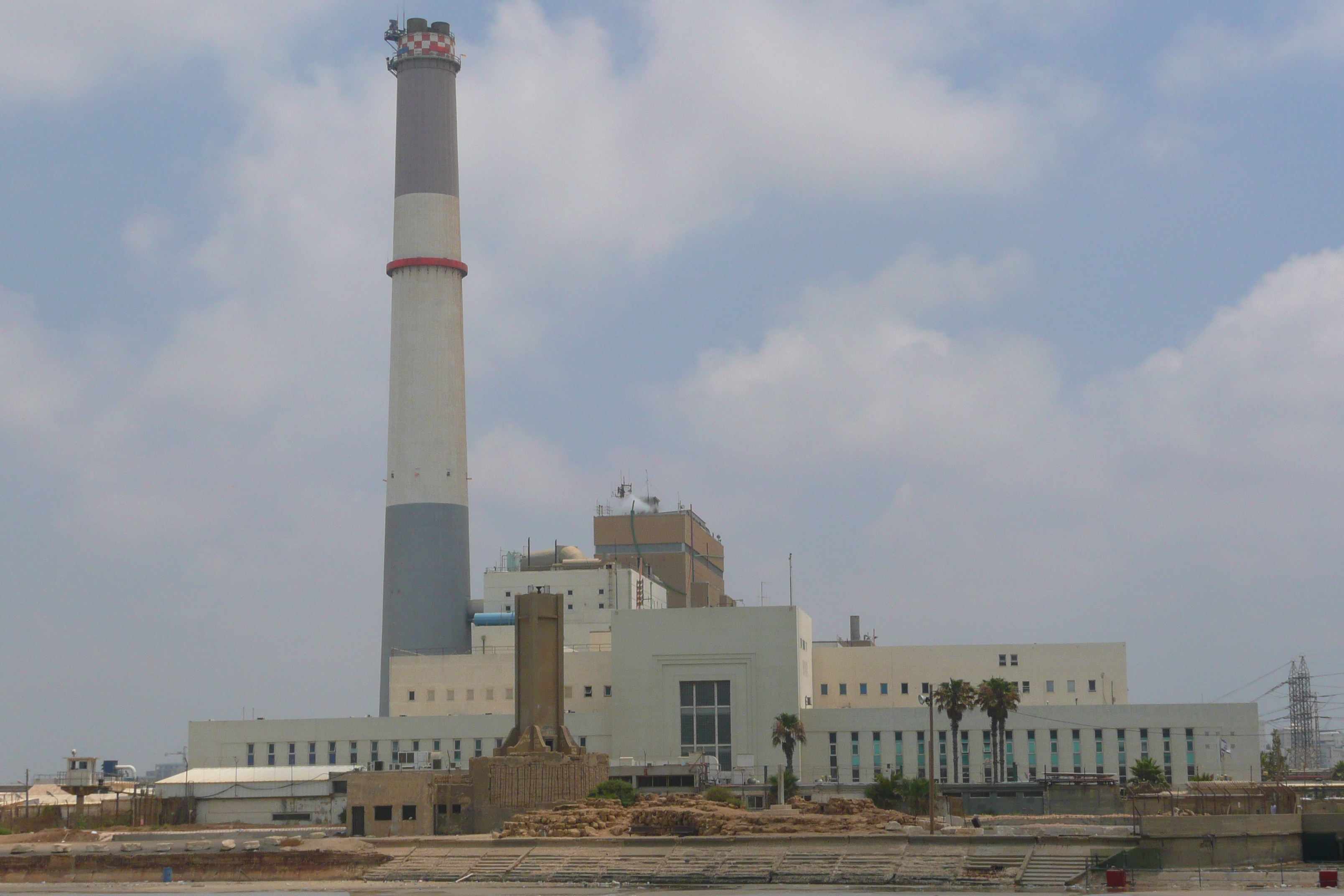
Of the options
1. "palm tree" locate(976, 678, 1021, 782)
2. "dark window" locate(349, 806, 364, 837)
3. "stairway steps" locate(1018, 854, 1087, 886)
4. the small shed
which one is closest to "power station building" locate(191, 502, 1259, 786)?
"palm tree" locate(976, 678, 1021, 782)

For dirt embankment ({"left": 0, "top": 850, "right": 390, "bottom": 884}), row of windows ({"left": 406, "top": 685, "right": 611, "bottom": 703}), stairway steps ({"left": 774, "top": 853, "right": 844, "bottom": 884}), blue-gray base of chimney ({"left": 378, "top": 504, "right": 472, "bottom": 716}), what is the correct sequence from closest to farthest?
stairway steps ({"left": 774, "top": 853, "right": 844, "bottom": 884}), dirt embankment ({"left": 0, "top": 850, "right": 390, "bottom": 884}), row of windows ({"left": 406, "top": 685, "right": 611, "bottom": 703}), blue-gray base of chimney ({"left": 378, "top": 504, "right": 472, "bottom": 716})

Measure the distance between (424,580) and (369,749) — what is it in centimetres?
1434

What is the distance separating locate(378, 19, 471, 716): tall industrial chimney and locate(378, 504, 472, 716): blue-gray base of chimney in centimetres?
7

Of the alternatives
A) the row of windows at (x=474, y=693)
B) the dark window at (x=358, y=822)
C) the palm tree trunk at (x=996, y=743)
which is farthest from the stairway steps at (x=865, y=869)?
the row of windows at (x=474, y=693)

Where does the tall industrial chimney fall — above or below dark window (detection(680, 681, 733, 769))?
above

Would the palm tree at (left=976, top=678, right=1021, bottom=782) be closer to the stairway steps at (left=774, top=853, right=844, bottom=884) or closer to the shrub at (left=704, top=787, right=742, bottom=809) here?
the shrub at (left=704, top=787, right=742, bottom=809)

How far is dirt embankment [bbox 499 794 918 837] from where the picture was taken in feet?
248

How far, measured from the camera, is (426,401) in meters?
133

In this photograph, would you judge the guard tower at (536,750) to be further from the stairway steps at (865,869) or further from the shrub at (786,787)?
the stairway steps at (865,869)

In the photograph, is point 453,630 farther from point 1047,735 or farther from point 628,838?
point 628,838

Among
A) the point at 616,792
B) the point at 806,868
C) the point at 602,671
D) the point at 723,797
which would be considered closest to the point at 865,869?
the point at 806,868

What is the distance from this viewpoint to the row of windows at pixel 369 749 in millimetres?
123375

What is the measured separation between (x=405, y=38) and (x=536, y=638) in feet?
196

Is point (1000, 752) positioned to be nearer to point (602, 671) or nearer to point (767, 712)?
point (767, 712)
